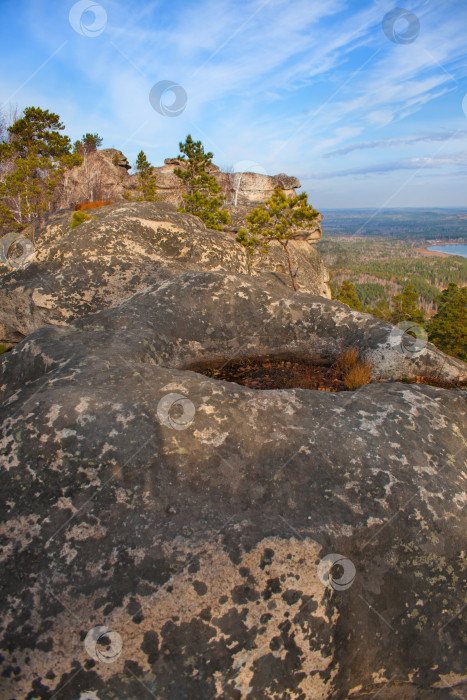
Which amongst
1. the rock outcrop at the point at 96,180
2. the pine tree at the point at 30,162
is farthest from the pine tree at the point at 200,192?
the rock outcrop at the point at 96,180

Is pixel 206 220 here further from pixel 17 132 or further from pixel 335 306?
pixel 335 306

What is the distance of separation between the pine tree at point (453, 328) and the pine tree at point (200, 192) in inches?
1309

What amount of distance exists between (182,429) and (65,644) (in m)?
2.06

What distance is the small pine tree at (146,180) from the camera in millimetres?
54416

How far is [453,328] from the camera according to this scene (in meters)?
49.1

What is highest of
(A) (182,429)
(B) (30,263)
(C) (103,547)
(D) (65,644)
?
(B) (30,263)

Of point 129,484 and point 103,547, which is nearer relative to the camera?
point 103,547

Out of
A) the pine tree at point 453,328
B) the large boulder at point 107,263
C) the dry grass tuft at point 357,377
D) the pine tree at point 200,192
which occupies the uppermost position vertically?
the pine tree at point 200,192

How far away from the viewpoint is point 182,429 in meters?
4.18

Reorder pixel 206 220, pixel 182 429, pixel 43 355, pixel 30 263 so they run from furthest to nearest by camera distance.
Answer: pixel 206 220 < pixel 30 263 < pixel 43 355 < pixel 182 429

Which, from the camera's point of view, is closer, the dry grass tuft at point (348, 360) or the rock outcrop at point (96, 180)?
the dry grass tuft at point (348, 360)

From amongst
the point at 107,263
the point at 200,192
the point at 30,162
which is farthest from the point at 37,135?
the point at 107,263

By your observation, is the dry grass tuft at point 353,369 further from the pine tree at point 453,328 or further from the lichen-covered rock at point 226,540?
the pine tree at point 453,328

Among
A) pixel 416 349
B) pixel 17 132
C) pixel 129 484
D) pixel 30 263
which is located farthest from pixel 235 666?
pixel 17 132
